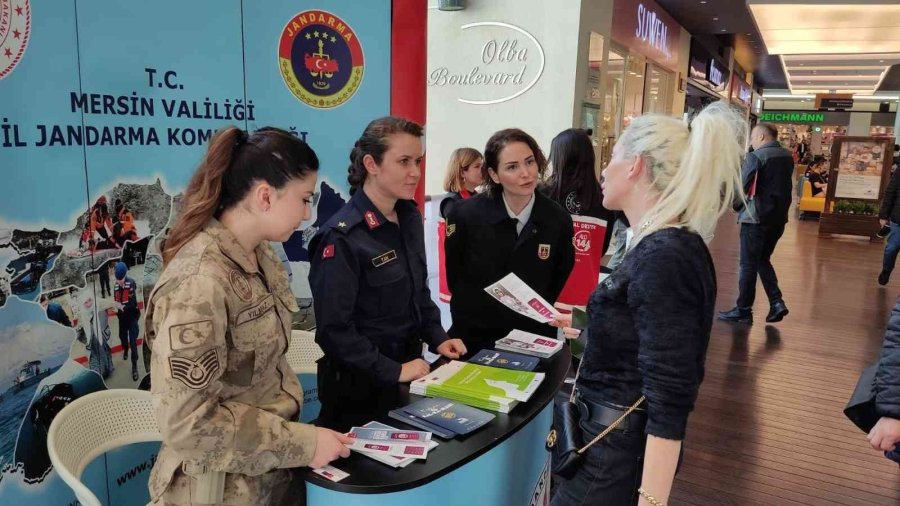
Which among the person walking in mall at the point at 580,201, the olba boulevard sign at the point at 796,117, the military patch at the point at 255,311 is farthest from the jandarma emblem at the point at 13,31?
the olba boulevard sign at the point at 796,117

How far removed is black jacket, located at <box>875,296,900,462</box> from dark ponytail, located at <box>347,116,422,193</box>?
152cm

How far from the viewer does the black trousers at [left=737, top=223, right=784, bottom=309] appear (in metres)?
5.45

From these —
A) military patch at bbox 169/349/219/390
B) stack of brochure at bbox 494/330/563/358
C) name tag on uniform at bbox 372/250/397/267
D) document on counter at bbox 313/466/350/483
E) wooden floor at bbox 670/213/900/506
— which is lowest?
wooden floor at bbox 670/213/900/506

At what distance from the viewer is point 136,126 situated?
6.19 ft

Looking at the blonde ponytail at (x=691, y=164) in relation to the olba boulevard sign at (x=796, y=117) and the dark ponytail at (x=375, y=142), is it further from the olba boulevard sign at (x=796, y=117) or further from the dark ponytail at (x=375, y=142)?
the olba boulevard sign at (x=796, y=117)

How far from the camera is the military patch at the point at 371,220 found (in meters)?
1.85

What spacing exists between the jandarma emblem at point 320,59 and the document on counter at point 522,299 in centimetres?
117

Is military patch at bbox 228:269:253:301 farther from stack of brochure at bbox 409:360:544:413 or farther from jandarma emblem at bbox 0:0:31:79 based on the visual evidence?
jandarma emblem at bbox 0:0:31:79

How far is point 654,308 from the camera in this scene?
1.22 meters

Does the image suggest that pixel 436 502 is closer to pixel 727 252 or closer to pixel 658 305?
pixel 658 305

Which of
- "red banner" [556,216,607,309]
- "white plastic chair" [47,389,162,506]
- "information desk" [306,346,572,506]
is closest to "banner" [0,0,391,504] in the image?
"white plastic chair" [47,389,162,506]

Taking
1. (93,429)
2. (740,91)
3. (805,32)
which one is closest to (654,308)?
(93,429)

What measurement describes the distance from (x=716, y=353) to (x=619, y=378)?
387 cm

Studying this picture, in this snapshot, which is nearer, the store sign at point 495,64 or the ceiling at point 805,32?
the store sign at point 495,64
